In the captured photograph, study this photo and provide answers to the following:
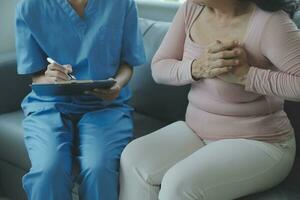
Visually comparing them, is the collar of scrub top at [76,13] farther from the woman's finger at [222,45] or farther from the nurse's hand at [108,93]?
the woman's finger at [222,45]

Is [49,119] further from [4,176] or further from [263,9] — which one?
[263,9]

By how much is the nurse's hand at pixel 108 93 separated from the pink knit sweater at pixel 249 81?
0.44ft

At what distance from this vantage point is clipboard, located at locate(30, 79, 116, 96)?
1.42 metres

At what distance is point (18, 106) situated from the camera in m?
2.04

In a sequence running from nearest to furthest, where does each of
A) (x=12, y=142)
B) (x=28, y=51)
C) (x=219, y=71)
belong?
1. (x=219, y=71)
2. (x=28, y=51)
3. (x=12, y=142)

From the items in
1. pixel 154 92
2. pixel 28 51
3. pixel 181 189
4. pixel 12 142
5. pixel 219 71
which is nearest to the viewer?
pixel 181 189

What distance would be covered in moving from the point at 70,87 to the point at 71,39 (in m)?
0.28

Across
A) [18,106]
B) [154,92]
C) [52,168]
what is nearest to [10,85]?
[18,106]

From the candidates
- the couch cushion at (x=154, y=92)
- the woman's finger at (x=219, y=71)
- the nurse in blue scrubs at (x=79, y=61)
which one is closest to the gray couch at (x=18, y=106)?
the couch cushion at (x=154, y=92)

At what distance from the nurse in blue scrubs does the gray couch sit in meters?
0.15

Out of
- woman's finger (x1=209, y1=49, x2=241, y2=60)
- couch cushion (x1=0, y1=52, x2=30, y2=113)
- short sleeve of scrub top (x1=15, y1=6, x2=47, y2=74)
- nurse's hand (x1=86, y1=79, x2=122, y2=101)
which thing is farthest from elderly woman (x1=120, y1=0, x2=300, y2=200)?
couch cushion (x1=0, y1=52, x2=30, y2=113)

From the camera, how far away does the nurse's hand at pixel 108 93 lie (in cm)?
154

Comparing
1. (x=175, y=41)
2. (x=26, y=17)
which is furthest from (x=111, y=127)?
(x=26, y=17)

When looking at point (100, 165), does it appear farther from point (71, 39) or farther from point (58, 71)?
point (71, 39)
